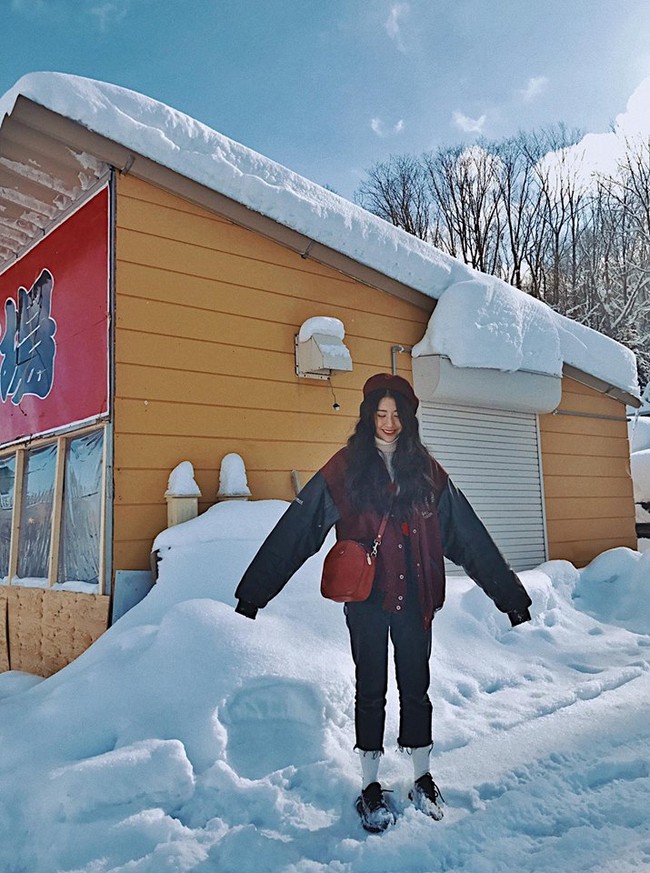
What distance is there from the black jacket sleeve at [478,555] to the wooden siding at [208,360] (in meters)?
2.63

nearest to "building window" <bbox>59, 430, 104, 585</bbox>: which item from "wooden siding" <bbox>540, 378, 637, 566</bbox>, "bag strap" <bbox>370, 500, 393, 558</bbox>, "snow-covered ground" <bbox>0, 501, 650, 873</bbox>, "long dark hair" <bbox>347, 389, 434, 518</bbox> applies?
"snow-covered ground" <bbox>0, 501, 650, 873</bbox>

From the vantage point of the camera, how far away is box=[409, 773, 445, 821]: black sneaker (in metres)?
2.71

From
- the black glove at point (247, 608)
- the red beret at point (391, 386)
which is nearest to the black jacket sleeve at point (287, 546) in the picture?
the black glove at point (247, 608)

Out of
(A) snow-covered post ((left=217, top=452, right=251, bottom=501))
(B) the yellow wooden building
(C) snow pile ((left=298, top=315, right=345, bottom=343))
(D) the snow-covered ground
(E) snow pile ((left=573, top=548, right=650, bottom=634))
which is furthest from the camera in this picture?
(E) snow pile ((left=573, top=548, right=650, bottom=634))

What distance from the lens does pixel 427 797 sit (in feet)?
9.04

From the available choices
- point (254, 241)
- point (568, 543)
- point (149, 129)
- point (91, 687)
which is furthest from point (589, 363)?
point (91, 687)

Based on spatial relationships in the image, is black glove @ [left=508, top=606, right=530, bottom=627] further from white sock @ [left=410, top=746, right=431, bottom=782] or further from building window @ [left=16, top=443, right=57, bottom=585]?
building window @ [left=16, top=443, right=57, bottom=585]

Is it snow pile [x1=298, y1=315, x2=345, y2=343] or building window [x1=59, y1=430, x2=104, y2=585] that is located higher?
snow pile [x1=298, y1=315, x2=345, y2=343]

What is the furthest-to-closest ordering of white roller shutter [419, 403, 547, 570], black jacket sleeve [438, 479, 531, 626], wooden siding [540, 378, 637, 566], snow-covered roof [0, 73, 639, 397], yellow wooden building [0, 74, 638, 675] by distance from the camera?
wooden siding [540, 378, 637, 566], white roller shutter [419, 403, 547, 570], yellow wooden building [0, 74, 638, 675], snow-covered roof [0, 73, 639, 397], black jacket sleeve [438, 479, 531, 626]

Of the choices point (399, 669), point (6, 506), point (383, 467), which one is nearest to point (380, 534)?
point (383, 467)

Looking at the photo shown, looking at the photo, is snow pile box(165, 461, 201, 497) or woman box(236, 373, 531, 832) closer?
woman box(236, 373, 531, 832)

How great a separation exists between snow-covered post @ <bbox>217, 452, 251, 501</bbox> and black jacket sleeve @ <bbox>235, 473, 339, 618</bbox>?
2.24m

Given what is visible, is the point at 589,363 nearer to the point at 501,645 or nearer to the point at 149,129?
the point at 501,645

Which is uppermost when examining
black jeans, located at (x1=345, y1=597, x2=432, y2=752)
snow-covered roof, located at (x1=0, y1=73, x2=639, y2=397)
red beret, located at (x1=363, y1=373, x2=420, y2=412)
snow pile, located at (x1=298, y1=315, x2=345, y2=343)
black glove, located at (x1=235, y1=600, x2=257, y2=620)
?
snow-covered roof, located at (x1=0, y1=73, x2=639, y2=397)
